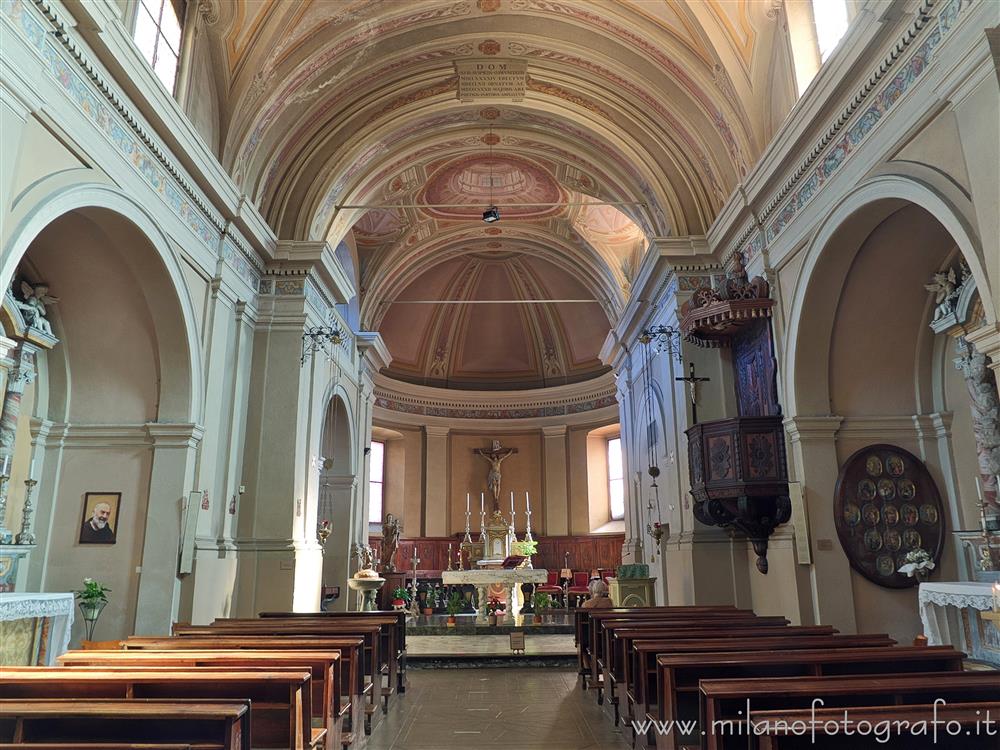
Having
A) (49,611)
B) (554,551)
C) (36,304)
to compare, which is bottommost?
(49,611)

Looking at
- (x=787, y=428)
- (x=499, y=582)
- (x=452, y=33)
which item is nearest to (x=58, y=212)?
(x=452, y=33)

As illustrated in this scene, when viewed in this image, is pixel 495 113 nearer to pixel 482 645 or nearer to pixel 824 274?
pixel 824 274

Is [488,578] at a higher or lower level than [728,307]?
lower

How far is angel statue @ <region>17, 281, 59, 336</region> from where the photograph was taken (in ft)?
24.4

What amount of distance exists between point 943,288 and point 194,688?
7334 mm

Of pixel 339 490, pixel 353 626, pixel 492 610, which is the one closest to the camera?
pixel 353 626

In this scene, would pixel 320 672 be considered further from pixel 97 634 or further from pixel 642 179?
pixel 642 179

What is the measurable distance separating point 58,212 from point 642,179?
8.70 metres

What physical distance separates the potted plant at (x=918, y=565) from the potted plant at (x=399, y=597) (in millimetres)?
9272

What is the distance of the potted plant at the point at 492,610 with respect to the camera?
11.8 metres


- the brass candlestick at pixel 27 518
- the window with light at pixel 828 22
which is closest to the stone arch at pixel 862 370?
the window with light at pixel 828 22

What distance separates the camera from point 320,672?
4.57m

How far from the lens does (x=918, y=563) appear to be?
24.4 ft

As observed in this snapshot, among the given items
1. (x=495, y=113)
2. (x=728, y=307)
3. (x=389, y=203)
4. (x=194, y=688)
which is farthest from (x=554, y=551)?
(x=194, y=688)
